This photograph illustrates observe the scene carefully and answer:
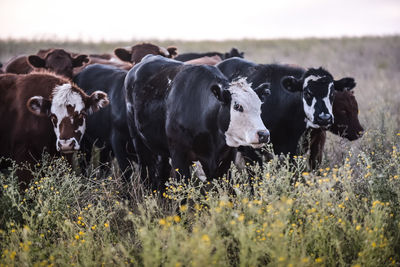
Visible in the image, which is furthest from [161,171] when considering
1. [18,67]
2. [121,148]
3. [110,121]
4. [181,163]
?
[18,67]

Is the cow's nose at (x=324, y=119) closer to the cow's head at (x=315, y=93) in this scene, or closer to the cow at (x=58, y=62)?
the cow's head at (x=315, y=93)

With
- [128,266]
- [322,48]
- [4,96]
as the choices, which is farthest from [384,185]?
[322,48]

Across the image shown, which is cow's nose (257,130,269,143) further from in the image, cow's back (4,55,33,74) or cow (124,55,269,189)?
cow's back (4,55,33,74)

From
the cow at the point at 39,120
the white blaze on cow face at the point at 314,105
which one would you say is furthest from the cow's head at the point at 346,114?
the cow at the point at 39,120

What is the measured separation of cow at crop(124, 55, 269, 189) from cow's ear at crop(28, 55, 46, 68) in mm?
2741

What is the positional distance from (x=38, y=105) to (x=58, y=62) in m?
3.13

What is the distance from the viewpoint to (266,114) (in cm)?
582

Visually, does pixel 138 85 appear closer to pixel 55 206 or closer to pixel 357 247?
pixel 55 206

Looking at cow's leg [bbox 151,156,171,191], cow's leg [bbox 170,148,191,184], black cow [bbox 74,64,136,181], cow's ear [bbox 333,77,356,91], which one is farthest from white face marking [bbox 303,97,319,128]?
black cow [bbox 74,64,136,181]

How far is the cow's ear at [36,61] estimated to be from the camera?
792cm

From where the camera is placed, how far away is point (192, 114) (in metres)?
4.94

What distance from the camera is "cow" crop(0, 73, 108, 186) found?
506 cm

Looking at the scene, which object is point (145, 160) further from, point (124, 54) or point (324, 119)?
point (124, 54)

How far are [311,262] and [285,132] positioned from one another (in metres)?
2.78
